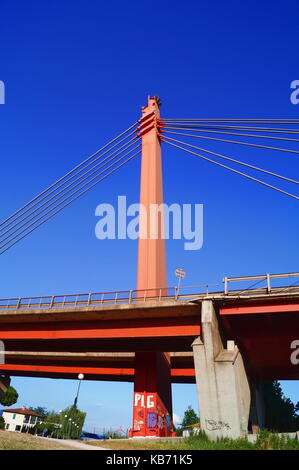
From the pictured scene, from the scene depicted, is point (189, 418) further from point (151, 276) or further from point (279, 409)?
point (151, 276)

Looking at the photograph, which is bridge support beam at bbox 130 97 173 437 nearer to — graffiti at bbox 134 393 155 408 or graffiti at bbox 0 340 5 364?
graffiti at bbox 134 393 155 408

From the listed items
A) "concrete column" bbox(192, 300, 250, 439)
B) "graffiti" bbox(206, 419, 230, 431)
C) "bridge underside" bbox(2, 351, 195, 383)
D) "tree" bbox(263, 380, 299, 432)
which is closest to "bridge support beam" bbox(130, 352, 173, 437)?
"bridge underside" bbox(2, 351, 195, 383)

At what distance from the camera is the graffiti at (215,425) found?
23594 millimetres

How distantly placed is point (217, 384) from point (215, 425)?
2.27 metres

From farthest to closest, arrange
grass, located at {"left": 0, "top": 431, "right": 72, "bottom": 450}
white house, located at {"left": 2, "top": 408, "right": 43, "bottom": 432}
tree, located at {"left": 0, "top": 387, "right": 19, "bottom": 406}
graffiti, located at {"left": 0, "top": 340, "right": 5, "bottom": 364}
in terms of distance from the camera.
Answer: white house, located at {"left": 2, "top": 408, "right": 43, "bottom": 432}
tree, located at {"left": 0, "top": 387, "right": 19, "bottom": 406}
graffiti, located at {"left": 0, "top": 340, "right": 5, "bottom": 364}
grass, located at {"left": 0, "top": 431, "right": 72, "bottom": 450}

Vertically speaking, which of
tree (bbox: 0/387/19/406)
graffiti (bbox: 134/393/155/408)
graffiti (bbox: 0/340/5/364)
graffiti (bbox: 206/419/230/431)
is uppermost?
graffiti (bbox: 0/340/5/364)

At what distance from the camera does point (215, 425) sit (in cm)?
2386

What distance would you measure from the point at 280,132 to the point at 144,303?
16153 mm

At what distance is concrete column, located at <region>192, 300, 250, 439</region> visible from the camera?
23719 mm

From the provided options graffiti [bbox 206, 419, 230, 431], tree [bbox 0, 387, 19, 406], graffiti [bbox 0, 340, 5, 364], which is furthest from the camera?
tree [bbox 0, 387, 19, 406]

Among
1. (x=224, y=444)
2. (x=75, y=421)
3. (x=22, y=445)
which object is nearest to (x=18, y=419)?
(x=75, y=421)

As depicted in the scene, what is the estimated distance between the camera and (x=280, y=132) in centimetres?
3041

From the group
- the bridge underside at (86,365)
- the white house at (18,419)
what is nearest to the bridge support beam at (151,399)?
the bridge underside at (86,365)
